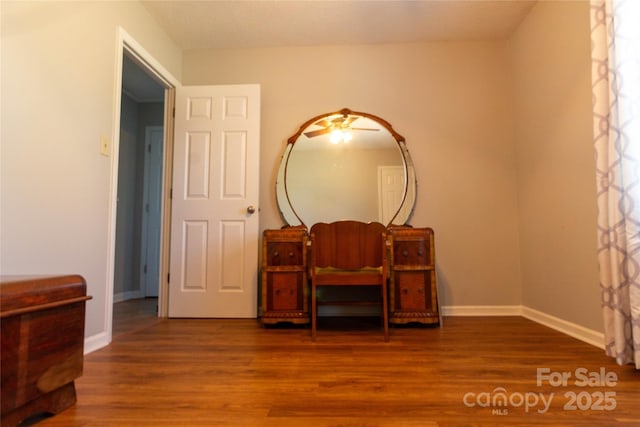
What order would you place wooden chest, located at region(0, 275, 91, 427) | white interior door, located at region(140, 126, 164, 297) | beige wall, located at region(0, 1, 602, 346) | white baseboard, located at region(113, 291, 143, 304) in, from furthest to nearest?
1. white interior door, located at region(140, 126, 164, 297)
2. white baseboard, located at region(113, 291, 143, 304)
3. beige wall, located at region(0, 1, 602, 346)
4. wooden chest, located at region(0, 275, 91, 427)

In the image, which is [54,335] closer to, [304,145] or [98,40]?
[98,40]

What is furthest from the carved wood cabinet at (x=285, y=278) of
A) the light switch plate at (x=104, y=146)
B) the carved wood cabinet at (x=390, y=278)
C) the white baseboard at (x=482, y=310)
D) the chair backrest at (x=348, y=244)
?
the white baseboard at (x=482, y=310)

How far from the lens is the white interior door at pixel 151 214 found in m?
3.88

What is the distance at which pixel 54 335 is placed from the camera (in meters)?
1.12

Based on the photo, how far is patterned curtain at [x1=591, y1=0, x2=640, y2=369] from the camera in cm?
143


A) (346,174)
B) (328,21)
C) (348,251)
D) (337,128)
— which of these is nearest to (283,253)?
(348,251)

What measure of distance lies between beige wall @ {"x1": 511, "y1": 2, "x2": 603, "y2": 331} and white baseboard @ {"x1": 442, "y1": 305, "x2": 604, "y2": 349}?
4 centimetres

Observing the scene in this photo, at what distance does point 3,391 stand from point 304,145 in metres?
2.43

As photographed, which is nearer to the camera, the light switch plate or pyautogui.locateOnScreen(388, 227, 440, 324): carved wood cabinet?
the light switch plate

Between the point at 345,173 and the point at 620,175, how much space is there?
184cm

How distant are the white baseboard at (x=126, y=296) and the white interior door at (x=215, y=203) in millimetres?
1299

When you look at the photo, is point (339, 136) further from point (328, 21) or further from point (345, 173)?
point (328, 21)

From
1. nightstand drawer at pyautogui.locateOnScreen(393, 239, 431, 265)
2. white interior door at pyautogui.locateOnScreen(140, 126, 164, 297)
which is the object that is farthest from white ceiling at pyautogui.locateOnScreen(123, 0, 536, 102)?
nightstand drawer at pyautogui.locateOnScreen(393, 239, 431, 265)

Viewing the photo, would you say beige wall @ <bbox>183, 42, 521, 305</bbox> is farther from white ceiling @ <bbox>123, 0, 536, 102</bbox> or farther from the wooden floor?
the wooden floor
